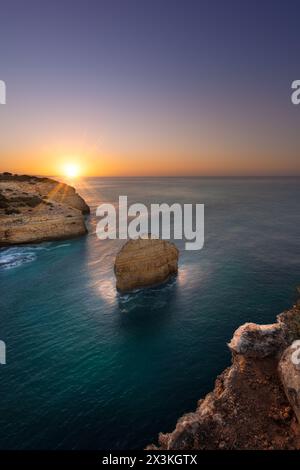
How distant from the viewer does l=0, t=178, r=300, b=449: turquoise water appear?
2322 cm

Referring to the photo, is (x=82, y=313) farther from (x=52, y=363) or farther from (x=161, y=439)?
(x=161, y=439)

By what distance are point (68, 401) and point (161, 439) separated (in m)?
11.2

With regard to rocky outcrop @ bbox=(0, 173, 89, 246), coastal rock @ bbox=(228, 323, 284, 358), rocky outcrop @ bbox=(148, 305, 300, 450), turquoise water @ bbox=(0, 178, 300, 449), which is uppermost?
rocky outcrop @ bbox=(0, 173, 89, 246)

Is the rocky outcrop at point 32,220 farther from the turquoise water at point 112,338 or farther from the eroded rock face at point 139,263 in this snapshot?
the eroded rock face at point 139,263

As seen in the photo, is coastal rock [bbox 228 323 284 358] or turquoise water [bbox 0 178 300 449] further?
turquoise water [bbox 0 178 300 449]

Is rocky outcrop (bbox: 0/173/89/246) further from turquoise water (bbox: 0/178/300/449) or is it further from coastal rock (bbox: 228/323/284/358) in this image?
coastal rock (bbox: 228/323/284/358)

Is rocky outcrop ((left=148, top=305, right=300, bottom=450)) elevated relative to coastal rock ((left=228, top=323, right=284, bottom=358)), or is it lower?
lower

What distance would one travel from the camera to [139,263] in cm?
4659

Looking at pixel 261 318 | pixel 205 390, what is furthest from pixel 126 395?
pixel 261 318

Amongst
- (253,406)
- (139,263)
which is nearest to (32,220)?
(139,263)

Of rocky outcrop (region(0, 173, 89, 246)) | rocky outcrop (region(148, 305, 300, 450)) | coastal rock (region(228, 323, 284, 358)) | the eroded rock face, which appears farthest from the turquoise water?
rocky outcrop (region(0, 173, 89, 246))

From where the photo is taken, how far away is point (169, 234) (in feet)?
282

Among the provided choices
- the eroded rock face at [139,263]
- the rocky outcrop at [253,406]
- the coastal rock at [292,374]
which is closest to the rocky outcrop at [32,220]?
the eroded rock face at [139,263]

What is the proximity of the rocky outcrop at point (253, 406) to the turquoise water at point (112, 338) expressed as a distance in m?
7.51
